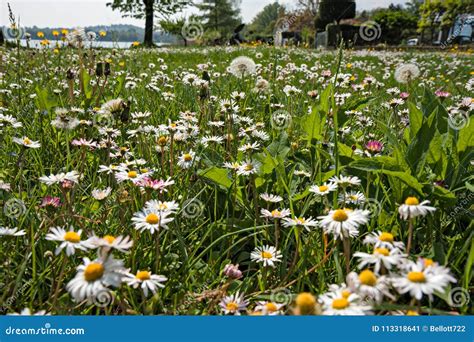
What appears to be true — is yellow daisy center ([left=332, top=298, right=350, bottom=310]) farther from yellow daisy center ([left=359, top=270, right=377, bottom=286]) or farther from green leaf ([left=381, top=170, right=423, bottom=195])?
green leaf ([left=381, top=170, right=423, bottom=195])

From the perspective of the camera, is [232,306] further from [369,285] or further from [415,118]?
[415,118]

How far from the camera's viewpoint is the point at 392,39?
90.0 feet

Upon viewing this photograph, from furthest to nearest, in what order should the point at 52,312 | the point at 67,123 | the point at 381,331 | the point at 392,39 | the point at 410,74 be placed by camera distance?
the point at 392,39 < the point at 410,74 < the point at 67,123 < the point at 52,312 < the point at 381,331

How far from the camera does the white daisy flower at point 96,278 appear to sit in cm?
76

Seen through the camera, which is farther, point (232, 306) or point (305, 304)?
point (232, 306)

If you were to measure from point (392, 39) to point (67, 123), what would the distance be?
28913 millimetres

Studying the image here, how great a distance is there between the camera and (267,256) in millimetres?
1216

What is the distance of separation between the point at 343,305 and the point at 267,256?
0.46 m

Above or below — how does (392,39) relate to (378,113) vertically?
above

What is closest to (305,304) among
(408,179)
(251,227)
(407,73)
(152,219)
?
(152,219)

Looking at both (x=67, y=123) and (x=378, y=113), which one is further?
(x=378, y=113)

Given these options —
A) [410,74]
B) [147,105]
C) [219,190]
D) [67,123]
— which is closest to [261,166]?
[219,190]

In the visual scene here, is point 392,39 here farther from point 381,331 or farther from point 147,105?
point 381,331

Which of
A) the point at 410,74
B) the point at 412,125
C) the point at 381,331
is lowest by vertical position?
the point at 381,331
